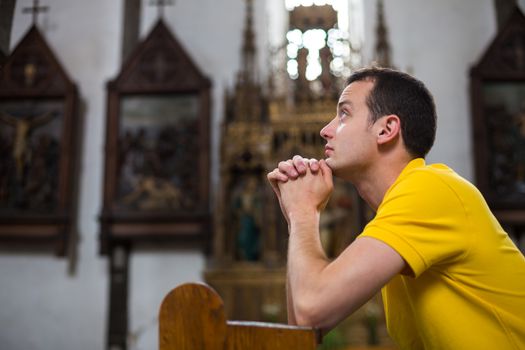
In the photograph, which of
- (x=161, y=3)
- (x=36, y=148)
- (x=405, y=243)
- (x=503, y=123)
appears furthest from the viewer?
(x=161, y=3)

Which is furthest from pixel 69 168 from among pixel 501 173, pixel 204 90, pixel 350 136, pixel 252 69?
pixel 350 136

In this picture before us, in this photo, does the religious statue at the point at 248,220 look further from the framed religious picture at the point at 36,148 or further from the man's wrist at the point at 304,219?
the man's wrist at the point at 304,219

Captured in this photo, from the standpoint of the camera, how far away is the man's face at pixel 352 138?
1452mm

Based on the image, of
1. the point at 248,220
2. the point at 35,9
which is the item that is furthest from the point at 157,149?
the point at 35,9

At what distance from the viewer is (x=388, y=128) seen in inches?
57.1

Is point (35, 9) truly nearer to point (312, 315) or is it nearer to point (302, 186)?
point (302, 186)

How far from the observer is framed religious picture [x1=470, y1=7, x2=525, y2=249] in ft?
19.8

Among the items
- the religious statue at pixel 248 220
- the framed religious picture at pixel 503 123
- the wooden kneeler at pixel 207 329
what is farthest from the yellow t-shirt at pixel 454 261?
the framed religious picture at pixel 503 123

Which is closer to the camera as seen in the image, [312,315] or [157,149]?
[312,315]

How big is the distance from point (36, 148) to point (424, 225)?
245 inches

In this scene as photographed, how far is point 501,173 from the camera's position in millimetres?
6188

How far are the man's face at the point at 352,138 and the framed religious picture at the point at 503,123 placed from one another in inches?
199

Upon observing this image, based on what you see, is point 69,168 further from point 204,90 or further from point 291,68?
point 291,68

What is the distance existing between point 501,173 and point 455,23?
2168mm
